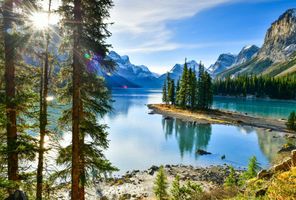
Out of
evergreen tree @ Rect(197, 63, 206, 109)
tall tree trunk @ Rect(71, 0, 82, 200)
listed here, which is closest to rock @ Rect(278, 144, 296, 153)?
tall tree trunk @ Rect(71, 0, 82, 200)

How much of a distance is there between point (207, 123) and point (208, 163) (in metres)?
33.8

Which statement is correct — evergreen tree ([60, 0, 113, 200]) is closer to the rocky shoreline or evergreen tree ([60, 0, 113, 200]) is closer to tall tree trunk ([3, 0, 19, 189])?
tall tree trunk ([3, 0, 19, 189])

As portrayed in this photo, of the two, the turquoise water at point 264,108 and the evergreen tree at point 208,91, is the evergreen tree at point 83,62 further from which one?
the turquoise water at point 264,108

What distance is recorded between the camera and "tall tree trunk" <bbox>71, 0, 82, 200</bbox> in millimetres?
12547

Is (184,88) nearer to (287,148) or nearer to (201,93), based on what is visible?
(201,93)

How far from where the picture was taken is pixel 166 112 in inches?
3792

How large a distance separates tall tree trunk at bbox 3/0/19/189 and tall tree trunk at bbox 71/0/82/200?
259 cm

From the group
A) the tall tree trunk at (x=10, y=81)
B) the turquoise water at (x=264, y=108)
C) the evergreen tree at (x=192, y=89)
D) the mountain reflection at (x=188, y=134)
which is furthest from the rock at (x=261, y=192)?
the turquoise water at (x=264, y=108)

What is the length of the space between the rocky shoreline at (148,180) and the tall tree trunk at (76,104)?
1270 centimetres

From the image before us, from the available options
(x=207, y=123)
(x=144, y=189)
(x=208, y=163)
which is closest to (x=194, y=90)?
(x=207, y=123)

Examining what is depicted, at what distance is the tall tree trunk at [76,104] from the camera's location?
12.5 meters

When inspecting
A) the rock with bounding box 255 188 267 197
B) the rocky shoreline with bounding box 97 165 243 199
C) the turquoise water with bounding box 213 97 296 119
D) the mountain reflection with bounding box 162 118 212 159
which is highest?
the rock with bounding box 255 188 267 197

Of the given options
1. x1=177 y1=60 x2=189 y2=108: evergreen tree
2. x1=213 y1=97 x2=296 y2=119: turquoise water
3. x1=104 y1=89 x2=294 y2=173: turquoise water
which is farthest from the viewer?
x1=213 y1=97 x2=296 y2=119: turquoise water

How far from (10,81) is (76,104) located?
9.88ft
